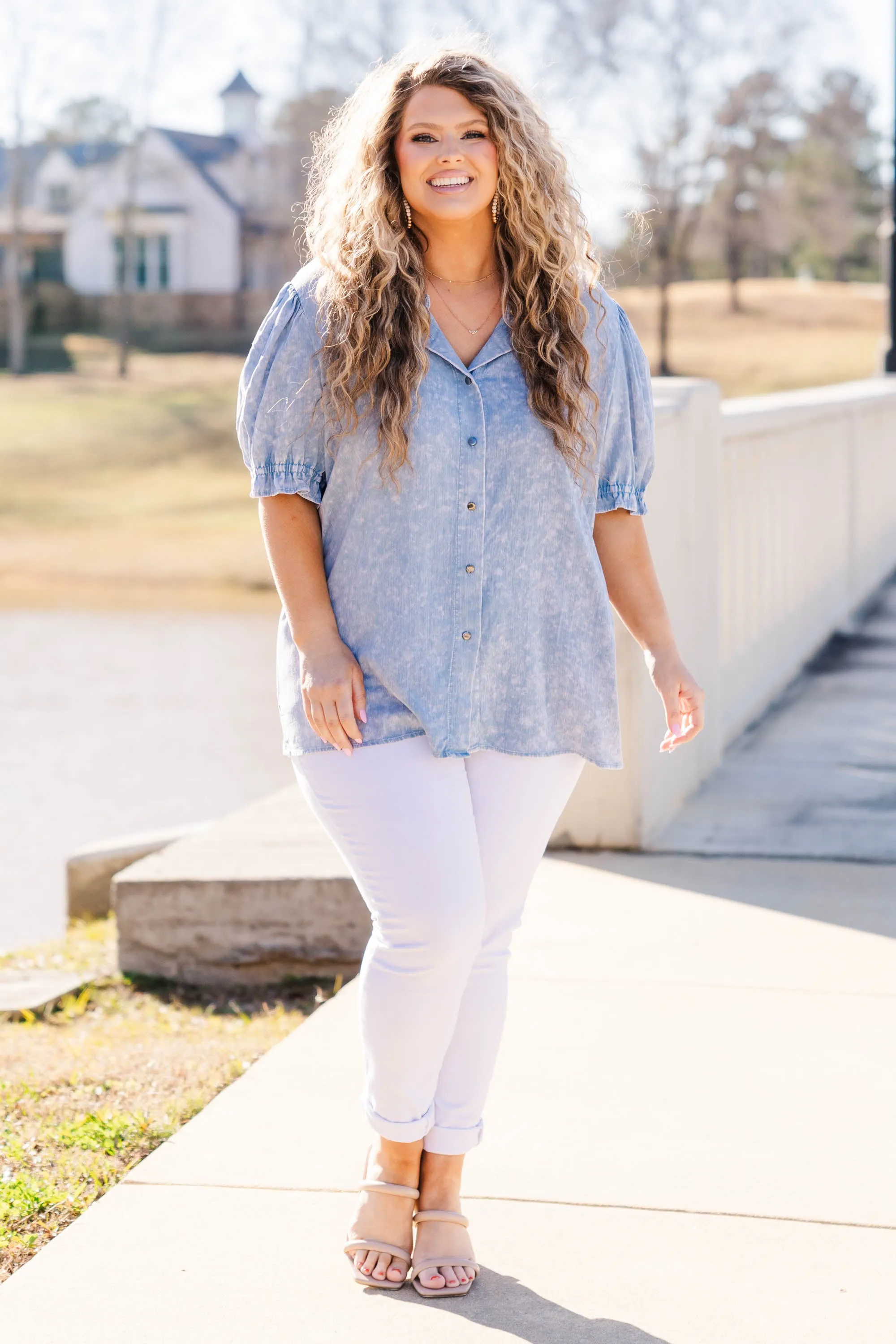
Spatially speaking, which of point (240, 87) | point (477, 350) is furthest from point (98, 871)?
point (240, 87)

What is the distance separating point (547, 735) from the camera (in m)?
2.60

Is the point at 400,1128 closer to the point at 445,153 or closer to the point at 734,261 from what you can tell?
the point at 445,153

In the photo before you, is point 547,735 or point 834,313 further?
point 834,313

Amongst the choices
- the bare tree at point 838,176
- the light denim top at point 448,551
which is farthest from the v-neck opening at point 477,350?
the bare tree at point 838,176

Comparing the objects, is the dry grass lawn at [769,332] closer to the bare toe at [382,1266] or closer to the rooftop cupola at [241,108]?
the rooftop cupola at [241,108]

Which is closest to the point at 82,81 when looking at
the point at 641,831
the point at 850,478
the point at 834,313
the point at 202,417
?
the point at 202,417

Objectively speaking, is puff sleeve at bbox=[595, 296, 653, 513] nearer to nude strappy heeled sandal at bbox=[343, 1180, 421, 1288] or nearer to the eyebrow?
the eyebrow

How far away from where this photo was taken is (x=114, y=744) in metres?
11.0

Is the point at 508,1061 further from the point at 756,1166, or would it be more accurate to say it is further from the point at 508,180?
the point at 508,180

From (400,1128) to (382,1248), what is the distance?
0.66 feet

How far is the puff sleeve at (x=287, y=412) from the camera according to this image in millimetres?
2514

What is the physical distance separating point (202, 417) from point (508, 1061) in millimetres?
40255

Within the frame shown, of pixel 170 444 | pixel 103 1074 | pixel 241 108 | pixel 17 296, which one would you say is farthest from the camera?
pixel 241 108

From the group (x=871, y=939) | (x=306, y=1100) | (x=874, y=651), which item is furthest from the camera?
(x=874, y=651)
